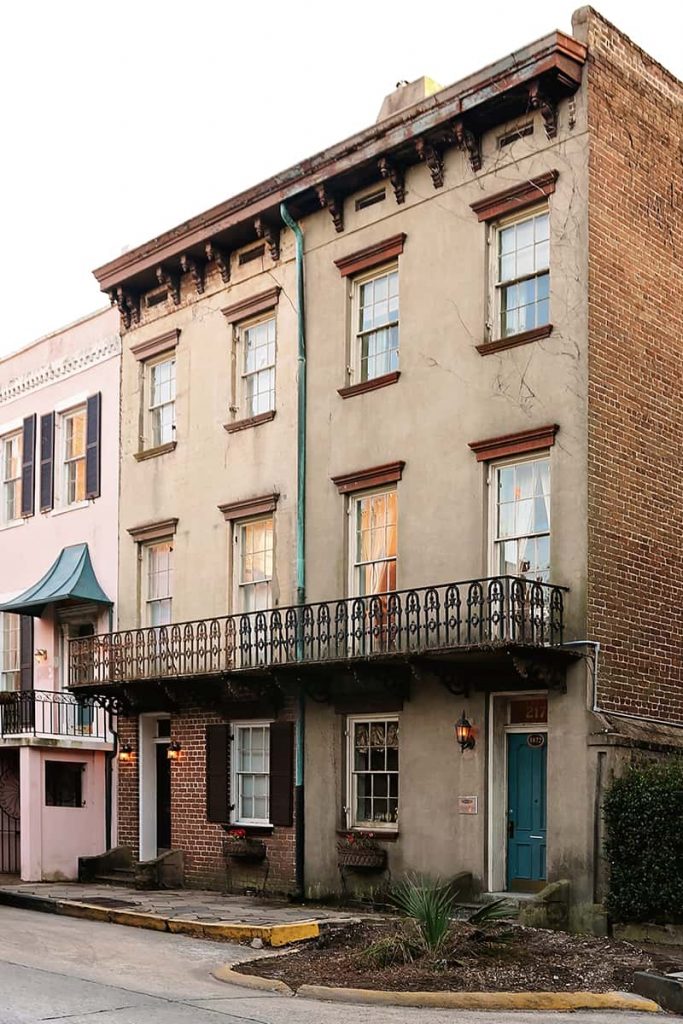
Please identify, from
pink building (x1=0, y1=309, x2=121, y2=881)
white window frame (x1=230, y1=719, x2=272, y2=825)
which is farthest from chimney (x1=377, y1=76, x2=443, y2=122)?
white window frame (x1=230, y1=719, x2=272, y2=825)

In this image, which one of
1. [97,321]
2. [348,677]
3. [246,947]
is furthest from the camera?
[97,321]

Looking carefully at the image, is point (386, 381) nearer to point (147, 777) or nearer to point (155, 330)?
point (155, 330)

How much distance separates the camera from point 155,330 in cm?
2412

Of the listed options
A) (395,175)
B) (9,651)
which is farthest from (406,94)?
(9,651)

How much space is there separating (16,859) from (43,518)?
20.8ft

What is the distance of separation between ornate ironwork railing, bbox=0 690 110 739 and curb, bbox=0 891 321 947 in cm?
426

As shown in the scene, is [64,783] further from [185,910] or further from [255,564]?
[185,910]

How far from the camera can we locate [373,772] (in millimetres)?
19250

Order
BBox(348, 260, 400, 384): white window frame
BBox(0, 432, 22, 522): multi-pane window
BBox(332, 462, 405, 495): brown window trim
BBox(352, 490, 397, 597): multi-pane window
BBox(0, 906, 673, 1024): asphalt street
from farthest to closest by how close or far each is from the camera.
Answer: BBox(0, 432, 22, 522): multi-pane window → BBox(348, 260, 400, 384): white window frame → BBox(352, 490, 397, 597): multi-pane window → BBox(332, 462, 405, 495): brown window trim → BBox(0, 906, 673, 1024): asphalt street

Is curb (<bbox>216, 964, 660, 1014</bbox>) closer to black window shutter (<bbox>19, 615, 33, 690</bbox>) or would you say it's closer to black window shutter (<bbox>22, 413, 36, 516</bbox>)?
black window shutter (<bbox>19, 615, 33, 690</bbox>)

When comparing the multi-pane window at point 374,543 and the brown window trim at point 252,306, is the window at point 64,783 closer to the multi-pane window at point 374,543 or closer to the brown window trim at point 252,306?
the multi-pane window at point 374,543

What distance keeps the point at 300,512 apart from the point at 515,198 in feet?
18.3

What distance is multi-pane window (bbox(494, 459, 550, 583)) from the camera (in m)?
17.3

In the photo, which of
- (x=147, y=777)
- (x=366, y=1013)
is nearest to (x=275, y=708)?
(x=147, y=777)
